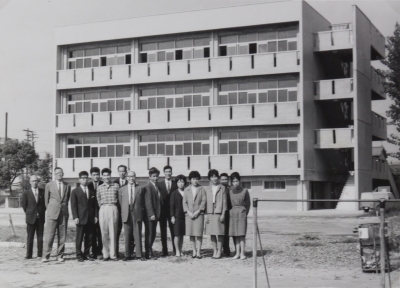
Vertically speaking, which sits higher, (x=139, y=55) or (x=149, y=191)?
(x=139, y=55)

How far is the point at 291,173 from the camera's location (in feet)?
106

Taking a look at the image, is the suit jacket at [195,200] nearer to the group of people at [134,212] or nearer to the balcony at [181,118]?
the group of people at [134,212]

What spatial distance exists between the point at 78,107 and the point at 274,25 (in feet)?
44.7

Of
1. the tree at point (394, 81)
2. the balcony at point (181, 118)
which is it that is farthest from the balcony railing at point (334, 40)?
the balcony at point (181, 118)

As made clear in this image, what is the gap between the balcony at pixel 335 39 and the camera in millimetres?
32688

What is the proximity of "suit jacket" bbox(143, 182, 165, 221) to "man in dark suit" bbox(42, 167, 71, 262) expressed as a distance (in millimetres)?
1659

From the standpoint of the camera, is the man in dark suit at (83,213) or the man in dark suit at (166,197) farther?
the man in dark suit at (166,197)

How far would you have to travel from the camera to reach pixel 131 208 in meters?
12.0

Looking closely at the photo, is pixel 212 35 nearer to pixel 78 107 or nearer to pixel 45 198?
pixel 78 107

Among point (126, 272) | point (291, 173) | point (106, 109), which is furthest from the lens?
point (106, 109)

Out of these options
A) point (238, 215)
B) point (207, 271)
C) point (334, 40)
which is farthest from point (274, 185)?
point (207, 271)

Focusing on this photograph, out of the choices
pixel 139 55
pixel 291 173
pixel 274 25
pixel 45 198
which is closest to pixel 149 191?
pixel 45 198

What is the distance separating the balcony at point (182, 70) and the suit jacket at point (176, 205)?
21.6m

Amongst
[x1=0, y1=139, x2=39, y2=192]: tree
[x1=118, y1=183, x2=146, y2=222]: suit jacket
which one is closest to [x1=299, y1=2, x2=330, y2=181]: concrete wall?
[x1=118, y1=183, x2=146, y2=222]: suit jacket
